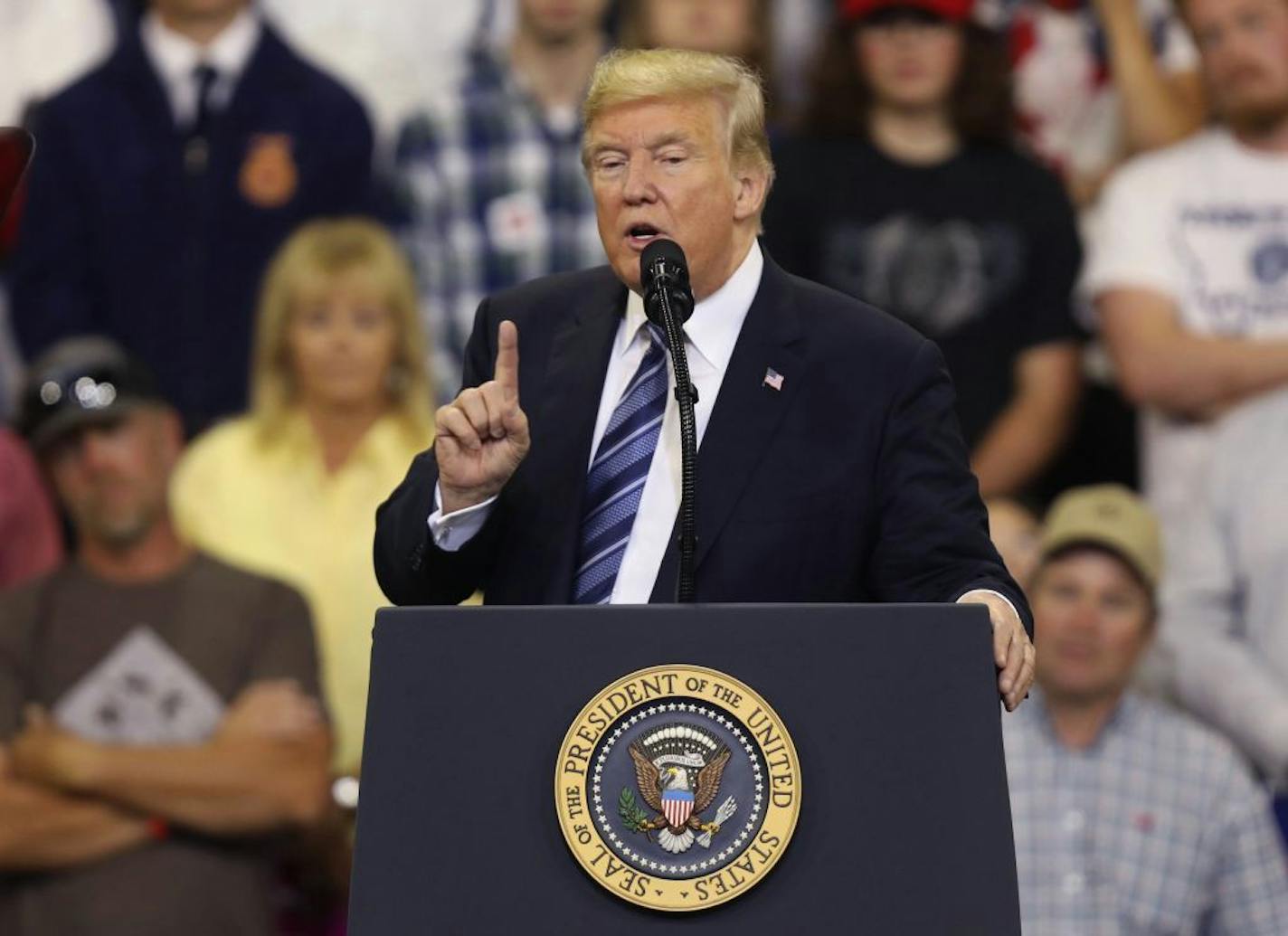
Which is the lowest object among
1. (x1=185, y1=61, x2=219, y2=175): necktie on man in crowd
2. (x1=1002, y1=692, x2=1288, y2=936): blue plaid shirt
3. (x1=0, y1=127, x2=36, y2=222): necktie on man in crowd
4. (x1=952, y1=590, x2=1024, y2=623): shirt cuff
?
(x1=1002, y1=692, x2=1288, y2=936): blue plaid shirt

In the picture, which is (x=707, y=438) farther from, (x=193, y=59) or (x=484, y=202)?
(x=193, y=59)

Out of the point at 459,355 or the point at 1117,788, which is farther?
the point at 459,355

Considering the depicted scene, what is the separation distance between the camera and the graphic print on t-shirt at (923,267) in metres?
5.32

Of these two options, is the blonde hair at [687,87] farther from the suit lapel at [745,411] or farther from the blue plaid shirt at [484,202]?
the blue plaid shirt at [484,202]

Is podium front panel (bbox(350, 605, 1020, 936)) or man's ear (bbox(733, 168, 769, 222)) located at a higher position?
man's ear (bbox(733, 168, 769, 222))

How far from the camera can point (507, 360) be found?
7.77 ft

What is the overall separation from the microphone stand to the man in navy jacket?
334cm

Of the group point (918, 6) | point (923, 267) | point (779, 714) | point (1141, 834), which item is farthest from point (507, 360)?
point (918, 6)

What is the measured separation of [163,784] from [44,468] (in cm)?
95

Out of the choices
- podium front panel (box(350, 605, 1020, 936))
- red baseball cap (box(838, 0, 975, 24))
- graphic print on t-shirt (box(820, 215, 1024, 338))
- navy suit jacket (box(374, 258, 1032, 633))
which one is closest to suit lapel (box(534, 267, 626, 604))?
navy suit jacket (box(374, 258, 1032, 633))

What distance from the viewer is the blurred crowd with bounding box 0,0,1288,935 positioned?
4484 mm

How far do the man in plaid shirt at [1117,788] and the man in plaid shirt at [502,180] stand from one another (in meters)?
1.53

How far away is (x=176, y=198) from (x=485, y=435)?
3387 mm

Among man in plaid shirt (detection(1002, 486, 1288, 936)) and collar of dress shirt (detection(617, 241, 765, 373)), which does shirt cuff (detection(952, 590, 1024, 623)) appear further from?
man in plaid shirt (detection(1002, 486, 1288, 936))
